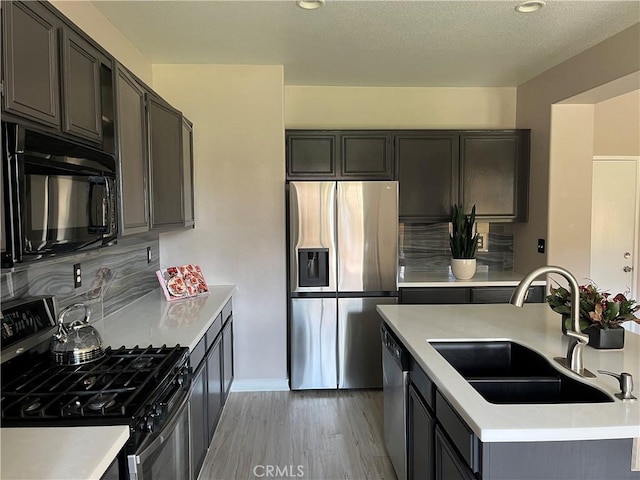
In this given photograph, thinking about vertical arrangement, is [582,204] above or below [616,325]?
above

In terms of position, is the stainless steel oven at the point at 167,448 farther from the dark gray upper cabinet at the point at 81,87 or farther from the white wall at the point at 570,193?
the white wall at the point at 570,193

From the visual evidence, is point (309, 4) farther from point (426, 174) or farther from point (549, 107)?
point (549, 107)

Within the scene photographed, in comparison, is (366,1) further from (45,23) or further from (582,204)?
(582,204)

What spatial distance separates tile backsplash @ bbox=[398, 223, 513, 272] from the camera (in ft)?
14.1

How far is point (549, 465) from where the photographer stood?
123cm

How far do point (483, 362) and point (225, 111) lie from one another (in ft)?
8.82

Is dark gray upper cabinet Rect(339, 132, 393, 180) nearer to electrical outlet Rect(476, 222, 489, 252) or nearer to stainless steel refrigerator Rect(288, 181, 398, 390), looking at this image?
stainless steel refrigerator Rect(288, 181, 398, 390)

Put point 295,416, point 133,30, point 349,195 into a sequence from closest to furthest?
point 133,30
point 295,416
point 349,195

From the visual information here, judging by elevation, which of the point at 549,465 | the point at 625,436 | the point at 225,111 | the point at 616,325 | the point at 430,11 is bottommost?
the point at 549,465

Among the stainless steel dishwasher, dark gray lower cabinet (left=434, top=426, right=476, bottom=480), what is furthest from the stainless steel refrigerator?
dark gray lower cabinet (left=434, top=426, right=476, bottom=480)

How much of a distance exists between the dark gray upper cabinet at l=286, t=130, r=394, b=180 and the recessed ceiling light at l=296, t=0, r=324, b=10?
132 cm

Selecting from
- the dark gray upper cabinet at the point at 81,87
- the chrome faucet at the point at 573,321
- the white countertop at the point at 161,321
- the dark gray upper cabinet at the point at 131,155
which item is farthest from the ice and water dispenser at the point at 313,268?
the chrome faucet at the point at 573,321

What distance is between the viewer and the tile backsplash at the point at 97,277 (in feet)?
5.66

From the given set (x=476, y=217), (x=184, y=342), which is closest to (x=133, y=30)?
(x=184, y=342)
